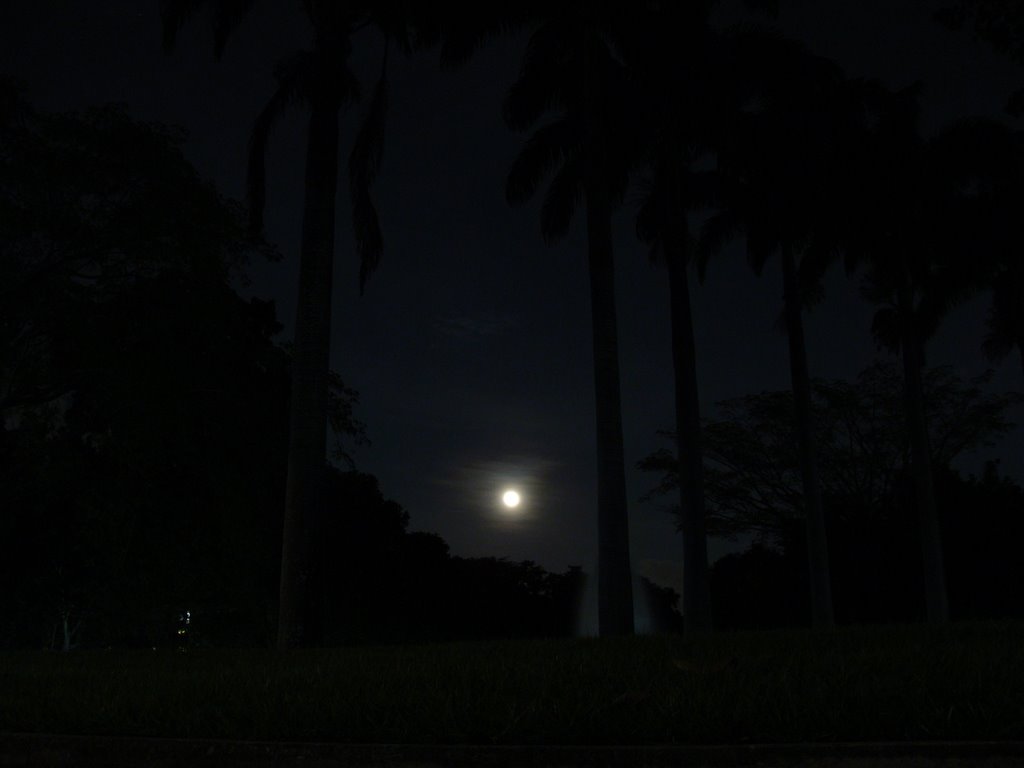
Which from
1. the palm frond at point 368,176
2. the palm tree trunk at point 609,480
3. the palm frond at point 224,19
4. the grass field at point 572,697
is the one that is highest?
the palm frond at point 224,19

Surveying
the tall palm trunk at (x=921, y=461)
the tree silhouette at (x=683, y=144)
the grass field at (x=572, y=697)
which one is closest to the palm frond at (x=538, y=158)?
the tree silhouette at (x=683, y=144)

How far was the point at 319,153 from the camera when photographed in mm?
16531

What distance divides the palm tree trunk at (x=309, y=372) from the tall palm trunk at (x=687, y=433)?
28.6ft

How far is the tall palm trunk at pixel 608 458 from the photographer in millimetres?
17359

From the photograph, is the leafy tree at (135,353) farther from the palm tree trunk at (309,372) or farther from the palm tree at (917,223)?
the palm tree at (917,223)

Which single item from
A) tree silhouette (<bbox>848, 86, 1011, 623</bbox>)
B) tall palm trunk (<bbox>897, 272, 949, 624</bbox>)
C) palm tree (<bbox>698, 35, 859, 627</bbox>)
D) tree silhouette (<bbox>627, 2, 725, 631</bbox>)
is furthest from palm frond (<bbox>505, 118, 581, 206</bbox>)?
tall palm trunk (<bbox>897, 272, 949, 624</bbox>)

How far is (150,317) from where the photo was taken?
58.1 feet

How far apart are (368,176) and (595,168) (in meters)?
5.13

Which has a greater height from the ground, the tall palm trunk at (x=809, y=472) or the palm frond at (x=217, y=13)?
the palm frond at (x=217, y=13)

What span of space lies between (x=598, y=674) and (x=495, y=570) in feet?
197

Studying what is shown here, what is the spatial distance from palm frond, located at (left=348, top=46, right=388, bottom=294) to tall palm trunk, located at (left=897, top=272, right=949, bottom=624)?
1668 cm

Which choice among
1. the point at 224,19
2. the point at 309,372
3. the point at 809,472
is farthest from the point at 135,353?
the point at 809,472

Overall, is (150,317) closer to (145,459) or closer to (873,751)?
(145,459)

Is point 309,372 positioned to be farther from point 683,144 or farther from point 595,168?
point 683,144
